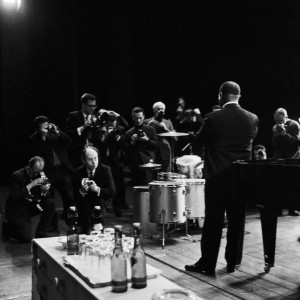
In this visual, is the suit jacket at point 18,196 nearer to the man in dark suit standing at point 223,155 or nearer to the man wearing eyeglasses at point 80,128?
the man wearing eyeglasses at point 80,128

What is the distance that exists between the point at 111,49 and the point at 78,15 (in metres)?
1.03

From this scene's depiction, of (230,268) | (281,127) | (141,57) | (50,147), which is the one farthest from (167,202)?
(141,57)

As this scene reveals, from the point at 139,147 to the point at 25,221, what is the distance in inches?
75.4

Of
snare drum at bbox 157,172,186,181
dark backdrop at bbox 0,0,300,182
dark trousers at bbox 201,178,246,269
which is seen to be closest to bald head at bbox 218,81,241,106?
dark trousers at bbox 201,178,246,269

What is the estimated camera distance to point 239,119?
3539 mm

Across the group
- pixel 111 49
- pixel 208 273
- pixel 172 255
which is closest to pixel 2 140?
pixel 111 49

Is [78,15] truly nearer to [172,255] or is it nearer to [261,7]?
[261,7]

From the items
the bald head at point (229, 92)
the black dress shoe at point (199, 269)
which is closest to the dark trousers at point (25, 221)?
the black dress shoe at point (199, 269)

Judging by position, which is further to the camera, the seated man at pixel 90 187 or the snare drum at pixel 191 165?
the snare drum at pixel 191 165

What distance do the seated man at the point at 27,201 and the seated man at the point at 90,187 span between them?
38 cm

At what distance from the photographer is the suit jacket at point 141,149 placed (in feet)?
20.1

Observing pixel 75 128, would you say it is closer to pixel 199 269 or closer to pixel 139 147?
pixel 139 147

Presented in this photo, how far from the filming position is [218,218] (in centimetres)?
355

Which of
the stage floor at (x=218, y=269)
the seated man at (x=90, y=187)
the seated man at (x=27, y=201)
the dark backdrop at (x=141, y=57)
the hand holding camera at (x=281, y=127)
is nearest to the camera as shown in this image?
the stage floor at (x=218, y=269)
